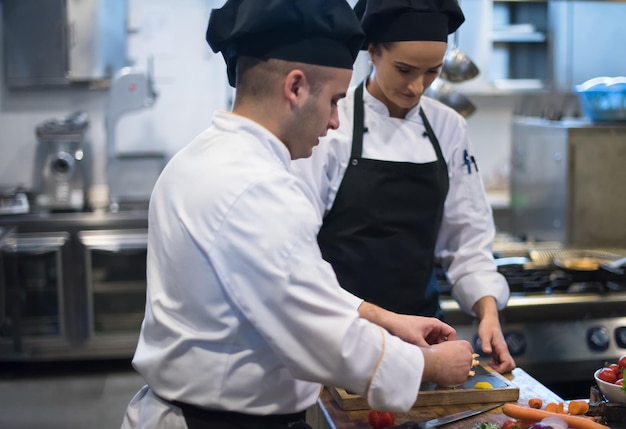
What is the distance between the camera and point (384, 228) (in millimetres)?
2197

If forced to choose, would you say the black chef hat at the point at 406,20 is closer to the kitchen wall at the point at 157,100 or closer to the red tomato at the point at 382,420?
the red tomato at the point at 382,420

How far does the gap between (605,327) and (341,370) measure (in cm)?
184

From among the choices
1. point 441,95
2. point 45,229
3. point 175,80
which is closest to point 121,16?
point 175,80

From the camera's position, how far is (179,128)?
5.45 m

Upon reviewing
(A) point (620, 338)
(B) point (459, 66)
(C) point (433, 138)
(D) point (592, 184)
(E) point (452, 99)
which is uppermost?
(B) point (459, 66)

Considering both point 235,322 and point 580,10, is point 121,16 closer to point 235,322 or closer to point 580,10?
point 580,10

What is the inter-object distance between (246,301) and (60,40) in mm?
4186

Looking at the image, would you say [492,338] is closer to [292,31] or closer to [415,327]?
[415,327]

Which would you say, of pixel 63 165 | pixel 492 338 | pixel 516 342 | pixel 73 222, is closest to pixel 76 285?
pixel 73 222

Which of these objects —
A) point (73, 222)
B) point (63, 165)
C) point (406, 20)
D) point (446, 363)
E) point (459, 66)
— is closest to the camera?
point (446, 363)

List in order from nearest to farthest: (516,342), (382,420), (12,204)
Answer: (382,420) → (516,342) → (12,204)

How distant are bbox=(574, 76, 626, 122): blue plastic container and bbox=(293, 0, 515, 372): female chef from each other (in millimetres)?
2292

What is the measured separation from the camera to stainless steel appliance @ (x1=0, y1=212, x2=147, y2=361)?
471 centimetres

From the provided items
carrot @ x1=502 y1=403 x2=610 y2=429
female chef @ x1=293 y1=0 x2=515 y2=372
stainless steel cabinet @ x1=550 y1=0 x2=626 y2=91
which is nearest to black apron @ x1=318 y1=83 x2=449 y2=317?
female chef @ x1=293 y1=0 x2=515 y2=372
